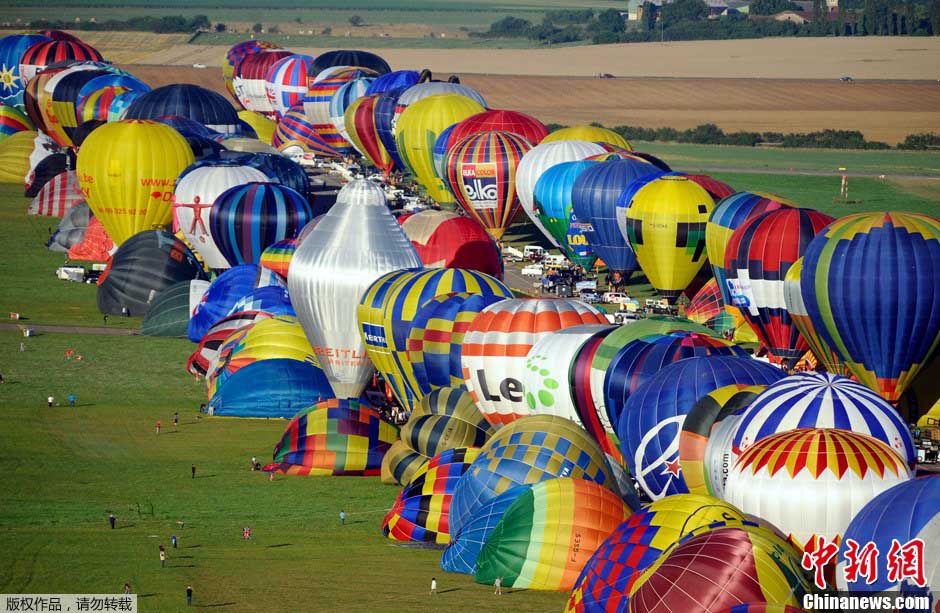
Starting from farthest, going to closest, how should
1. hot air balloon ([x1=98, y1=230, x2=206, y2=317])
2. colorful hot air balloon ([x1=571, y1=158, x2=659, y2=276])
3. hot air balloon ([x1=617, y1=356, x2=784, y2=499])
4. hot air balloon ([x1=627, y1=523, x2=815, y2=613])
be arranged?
colorful hot air balloon ([x1=571, y1=158, x2=659, y2=276]) < hot air balloon ([x1=98, y1=230, x2=206, y2=317]) < hot air balloon ([x1=617, y1=356, x2=784, y2=499]) < hot air balloon ([x1=627, y1=523, x2=815, y2=613])

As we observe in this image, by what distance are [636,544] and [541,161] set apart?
41.4 m

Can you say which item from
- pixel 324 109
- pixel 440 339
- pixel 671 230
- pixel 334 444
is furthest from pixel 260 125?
pixel 334 444

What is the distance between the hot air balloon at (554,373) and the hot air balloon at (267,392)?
6747 mm

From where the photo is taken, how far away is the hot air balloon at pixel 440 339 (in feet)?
136

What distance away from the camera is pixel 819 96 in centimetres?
13488

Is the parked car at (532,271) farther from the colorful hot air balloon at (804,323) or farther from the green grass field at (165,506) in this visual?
the colorful hot air balloon at (804,323)

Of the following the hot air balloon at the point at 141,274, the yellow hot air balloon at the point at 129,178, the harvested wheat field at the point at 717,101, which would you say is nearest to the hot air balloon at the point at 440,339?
the hot air balloon at the point at 141,274

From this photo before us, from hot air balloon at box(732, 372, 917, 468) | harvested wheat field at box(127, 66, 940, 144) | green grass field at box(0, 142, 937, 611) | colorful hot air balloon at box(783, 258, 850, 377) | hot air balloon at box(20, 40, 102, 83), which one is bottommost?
harvested wheat field at box(127, 66, 940, 144)

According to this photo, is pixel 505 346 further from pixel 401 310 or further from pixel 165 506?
pixel 165 506

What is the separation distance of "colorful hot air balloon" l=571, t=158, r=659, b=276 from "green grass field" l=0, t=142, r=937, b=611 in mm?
16718

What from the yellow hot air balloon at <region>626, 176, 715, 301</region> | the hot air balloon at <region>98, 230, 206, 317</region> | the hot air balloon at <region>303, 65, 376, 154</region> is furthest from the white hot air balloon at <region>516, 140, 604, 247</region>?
the hot air balloon at <region>303, 65, 376, 154</region>

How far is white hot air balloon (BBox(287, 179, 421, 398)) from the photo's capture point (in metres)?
45.7

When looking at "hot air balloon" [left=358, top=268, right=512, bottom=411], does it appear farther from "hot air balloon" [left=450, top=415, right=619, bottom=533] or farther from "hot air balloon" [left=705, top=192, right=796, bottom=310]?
"hot air balloon" [left=450, top=415, right=619, bottom=533]

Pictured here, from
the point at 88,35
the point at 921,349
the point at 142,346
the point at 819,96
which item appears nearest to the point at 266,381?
the point at 142,346
